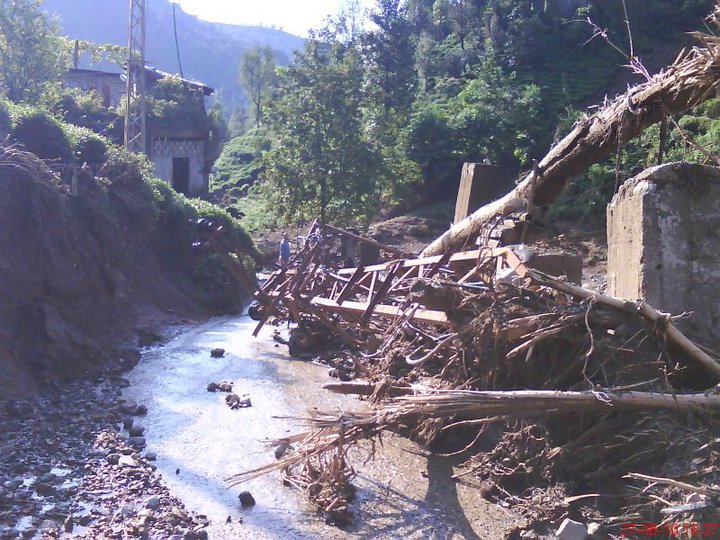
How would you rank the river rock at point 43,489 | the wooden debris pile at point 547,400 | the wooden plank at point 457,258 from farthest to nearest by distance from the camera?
the wooden plank at point 457,258, the river rock at point 43,489, the wooden debris pile at point 547,400

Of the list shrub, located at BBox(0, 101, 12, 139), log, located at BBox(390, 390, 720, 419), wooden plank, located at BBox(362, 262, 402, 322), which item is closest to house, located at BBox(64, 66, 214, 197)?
shrub, located at BBox(0, 101, 12, 139)

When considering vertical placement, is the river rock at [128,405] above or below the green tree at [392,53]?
below

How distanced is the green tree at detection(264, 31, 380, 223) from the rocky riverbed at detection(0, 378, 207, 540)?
12853 millimetres

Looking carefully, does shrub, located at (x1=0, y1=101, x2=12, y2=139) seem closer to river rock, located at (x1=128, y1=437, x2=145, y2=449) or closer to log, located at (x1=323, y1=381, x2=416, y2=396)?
river rock, located at (x1=128, y1=437, x2=145, y2=449)

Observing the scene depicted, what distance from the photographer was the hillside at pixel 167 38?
11838 centimetres

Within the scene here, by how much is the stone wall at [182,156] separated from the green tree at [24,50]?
8590 millimetres

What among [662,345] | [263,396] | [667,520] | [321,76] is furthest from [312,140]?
[667,520]

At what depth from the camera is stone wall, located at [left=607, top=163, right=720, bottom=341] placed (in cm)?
663

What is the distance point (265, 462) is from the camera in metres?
7.67

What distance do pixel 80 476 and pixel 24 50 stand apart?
18.8 m

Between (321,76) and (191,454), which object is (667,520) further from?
(321,76)

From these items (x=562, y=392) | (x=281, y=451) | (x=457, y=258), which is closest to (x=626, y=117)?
(x=457, y=258)

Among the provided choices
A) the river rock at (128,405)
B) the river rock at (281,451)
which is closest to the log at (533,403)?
the river rock at (281,451)

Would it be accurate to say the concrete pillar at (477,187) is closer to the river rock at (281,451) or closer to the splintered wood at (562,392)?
the splintered wood at (562,392)
